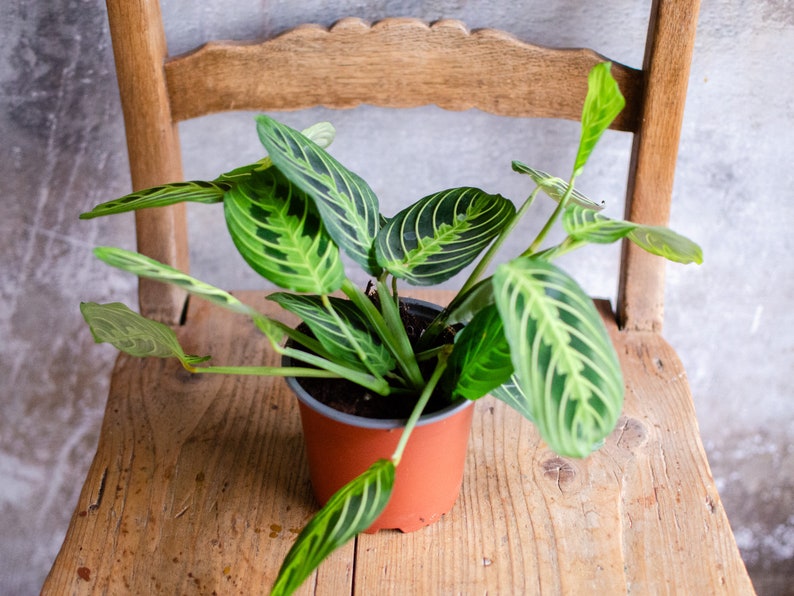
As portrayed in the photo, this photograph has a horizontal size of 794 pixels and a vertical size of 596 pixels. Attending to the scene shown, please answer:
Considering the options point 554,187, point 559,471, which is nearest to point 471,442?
point 559,471

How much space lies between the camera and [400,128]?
1.10 meters

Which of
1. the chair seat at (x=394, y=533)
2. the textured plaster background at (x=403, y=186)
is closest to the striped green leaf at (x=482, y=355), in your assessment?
the chair seat at (x=394, y=533)

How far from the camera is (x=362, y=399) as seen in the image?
66 centimetres

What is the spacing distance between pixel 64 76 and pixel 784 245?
3.54 ft

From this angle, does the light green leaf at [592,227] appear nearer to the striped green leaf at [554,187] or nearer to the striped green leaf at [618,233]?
the striped green leaf at [618,233]

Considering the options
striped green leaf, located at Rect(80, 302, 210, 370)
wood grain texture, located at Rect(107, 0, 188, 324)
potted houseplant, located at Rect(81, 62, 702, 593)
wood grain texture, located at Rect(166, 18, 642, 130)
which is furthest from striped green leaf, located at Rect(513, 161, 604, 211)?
wood grain texture, located at Rect(107, 0, 188, 324)

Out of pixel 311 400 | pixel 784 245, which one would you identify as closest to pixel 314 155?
pixel 311 400

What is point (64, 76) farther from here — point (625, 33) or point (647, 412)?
point (647, 412)

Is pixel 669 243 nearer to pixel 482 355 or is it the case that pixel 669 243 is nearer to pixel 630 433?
pixel 482 355

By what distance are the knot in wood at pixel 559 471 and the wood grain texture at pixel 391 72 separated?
40 cm

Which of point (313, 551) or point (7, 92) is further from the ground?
point (7, 92)

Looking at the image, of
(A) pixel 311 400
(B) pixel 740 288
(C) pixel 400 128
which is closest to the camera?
(A) pixel 311 400

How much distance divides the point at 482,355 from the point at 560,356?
95 mm

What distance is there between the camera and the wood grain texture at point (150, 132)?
828mm
